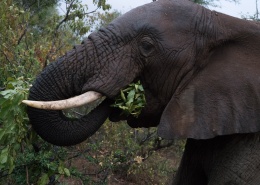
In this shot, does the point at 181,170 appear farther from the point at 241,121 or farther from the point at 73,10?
the point at 73,10

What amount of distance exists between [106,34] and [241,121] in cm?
93

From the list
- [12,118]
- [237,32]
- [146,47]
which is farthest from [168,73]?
[12,118]

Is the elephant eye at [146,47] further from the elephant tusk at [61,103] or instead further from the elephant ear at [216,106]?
the elephant tusk at [61,103]

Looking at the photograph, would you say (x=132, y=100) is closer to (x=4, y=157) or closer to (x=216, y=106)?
(x=216, y=106)

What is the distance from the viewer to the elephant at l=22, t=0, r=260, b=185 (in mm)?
2922

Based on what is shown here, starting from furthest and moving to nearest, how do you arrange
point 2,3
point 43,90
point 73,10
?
point 73,10
point 2,3
point 43,90

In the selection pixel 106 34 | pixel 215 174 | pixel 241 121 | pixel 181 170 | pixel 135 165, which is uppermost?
pixel 106 34

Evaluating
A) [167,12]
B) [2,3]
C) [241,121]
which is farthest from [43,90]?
[2,3]

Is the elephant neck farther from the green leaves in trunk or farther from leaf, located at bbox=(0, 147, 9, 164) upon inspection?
leaf, located at bbox=(0, 147, 9, 164)

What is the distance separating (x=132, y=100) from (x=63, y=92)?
1.30ft

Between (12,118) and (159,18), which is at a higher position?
(159,18)

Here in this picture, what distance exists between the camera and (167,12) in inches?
122

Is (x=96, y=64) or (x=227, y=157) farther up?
(x=96, y=64)

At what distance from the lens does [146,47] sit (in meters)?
3.06
